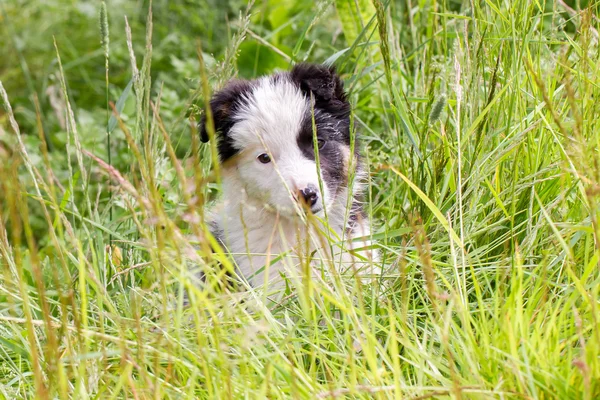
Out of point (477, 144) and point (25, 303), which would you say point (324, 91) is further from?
point (25, 303)

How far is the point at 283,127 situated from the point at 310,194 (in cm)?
39

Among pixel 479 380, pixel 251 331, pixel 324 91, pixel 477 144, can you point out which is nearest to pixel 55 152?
pixel 324 91

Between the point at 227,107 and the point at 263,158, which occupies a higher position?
→ the point at 227,107

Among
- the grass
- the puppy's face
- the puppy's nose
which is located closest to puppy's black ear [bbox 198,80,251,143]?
the puppy's face

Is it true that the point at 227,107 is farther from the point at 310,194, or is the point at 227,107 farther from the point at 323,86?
the point at 310,194

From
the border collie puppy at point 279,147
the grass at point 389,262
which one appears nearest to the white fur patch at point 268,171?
the border collie puppy at point 279,147

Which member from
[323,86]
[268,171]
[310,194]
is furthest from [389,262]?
[323,86]

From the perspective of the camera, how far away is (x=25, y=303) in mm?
1716

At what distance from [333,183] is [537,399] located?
1.55 m

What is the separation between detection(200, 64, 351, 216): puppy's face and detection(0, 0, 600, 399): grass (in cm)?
15

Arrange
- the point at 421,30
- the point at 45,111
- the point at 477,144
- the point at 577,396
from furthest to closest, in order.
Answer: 1. the point at 45,111
2. the point at 421,30
3. the point at 477,144
4. the point at 577,396

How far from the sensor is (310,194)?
8.94ft

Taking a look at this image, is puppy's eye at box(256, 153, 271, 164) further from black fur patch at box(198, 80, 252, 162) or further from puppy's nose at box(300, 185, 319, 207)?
puppy's nose at box(300, 185, 319, 207)

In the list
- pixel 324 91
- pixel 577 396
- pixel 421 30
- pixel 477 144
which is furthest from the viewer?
pixel 421 30
